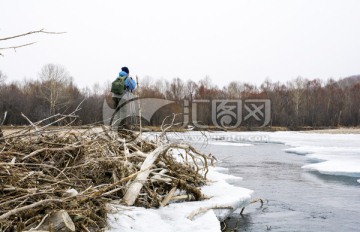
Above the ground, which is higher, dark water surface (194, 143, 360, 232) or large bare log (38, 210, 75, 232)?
large bare log (38, 210, 75, 232)

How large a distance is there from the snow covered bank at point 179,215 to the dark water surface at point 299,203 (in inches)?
14.9

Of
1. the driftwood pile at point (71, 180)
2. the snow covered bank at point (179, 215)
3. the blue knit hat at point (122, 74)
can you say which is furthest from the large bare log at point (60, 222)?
the blue knit hat at point (122, 74)

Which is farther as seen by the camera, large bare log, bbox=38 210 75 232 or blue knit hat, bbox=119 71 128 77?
blue knit hat, bbox=119 71 128 77

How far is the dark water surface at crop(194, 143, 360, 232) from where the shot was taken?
5.27m

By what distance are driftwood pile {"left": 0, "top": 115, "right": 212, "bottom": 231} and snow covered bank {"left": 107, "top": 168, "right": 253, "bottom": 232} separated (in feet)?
0.54

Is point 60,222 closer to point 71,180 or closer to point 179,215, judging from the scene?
point 71,180

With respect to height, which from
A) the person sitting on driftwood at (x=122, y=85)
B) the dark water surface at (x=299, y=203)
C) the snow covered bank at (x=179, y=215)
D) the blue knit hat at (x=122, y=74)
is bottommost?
the dark water surface at (x=299, y=203)

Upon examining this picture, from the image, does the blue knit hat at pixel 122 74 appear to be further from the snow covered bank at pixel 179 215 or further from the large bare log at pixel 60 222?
the large bare log at pixel 60 222

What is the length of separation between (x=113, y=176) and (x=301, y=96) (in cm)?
5796

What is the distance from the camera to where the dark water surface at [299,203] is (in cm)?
527

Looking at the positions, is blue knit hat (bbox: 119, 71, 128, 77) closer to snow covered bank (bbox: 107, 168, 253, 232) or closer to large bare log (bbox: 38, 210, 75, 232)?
snow covered bank (bbox: 107, 168, 253, 232)

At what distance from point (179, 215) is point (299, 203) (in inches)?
123

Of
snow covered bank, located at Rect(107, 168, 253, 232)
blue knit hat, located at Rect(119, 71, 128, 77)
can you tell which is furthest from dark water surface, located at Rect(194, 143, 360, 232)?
blue knit hat, located at Rect(119, 71, 128, 77)

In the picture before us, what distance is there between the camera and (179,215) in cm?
421
